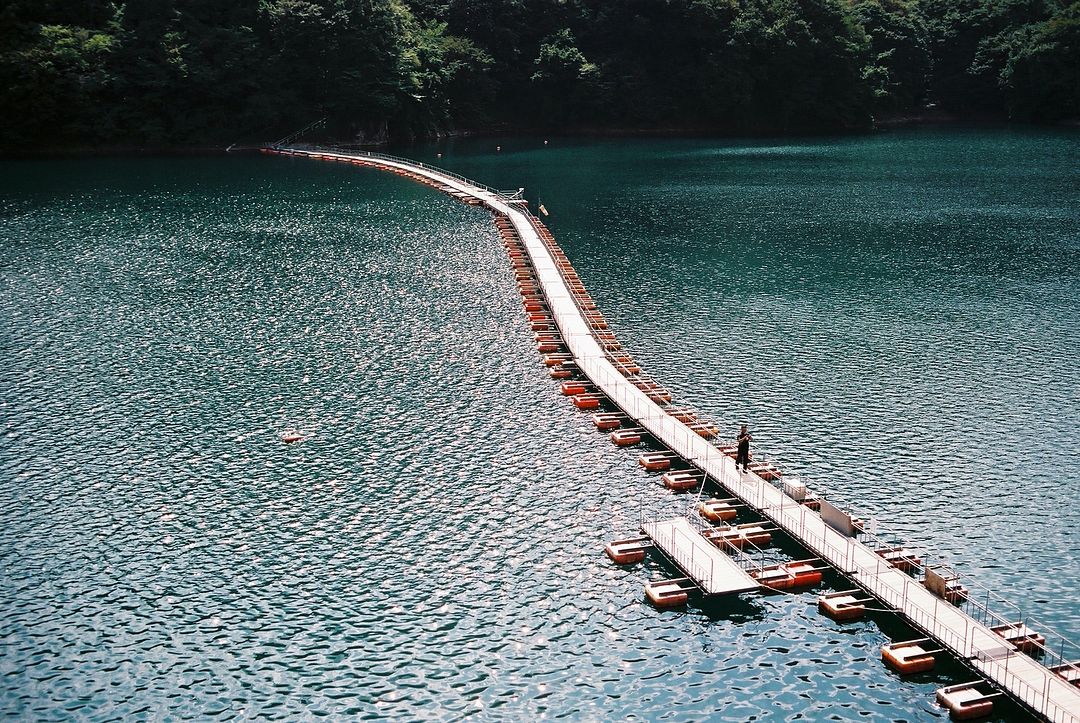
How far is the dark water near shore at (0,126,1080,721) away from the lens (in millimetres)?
40312

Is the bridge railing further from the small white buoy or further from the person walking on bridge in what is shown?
the person walking on bridge

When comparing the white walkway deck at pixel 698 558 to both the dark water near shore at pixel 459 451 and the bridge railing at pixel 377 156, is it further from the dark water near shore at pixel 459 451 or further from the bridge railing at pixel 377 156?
the bridge railing at pixel 377 156

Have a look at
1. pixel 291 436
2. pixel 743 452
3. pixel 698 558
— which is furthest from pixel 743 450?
pixel 291 436

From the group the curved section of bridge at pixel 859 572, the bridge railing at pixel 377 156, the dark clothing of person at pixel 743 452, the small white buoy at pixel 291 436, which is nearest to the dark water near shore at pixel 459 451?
the small white buoy at pixel 291 436

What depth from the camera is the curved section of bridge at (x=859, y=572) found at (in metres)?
38.3

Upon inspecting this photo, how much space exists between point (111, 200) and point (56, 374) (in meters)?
68.3

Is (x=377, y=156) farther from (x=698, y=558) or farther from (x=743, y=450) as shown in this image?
(x=698, y=558)

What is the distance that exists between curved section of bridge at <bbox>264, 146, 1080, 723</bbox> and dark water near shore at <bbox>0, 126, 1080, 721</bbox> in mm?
1566

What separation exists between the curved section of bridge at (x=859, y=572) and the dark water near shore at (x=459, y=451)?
5.14ft

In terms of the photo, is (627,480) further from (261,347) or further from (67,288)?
(67,288)

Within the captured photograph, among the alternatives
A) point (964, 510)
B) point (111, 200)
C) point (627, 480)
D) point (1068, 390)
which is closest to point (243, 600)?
point (627, 480)

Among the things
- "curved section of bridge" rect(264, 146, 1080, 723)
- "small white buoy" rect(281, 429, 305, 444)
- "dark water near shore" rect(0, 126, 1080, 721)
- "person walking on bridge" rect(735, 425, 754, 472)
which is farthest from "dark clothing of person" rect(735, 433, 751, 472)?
"small white buoy" rect(281, 429, 305, 444)

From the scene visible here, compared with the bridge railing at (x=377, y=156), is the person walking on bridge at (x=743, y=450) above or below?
below

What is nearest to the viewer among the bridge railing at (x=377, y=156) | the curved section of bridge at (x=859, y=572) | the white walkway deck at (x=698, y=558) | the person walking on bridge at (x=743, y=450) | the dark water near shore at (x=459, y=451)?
the curved section of bridge at (x=859, y=572)
